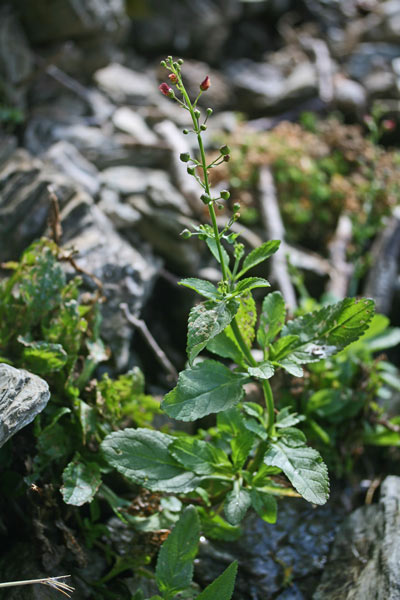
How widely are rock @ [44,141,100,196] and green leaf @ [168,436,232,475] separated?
2.56m

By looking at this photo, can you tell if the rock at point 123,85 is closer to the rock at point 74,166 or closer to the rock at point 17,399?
the rock at point 74,166

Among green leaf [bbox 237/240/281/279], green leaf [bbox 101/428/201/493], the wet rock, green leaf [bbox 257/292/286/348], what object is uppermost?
green leaf [bbox 237/240/281/279]

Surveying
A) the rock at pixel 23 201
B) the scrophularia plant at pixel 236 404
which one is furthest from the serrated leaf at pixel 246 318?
the rock at pixel 23 201

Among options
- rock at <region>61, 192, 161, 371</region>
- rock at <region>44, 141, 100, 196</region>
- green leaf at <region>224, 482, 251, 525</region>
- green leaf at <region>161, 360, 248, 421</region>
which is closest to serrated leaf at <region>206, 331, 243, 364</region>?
green leaf at <region>161, 360, 248, 421</region>

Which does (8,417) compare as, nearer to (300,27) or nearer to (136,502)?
(136,502)

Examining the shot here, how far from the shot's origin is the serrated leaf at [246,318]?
8.32 ft

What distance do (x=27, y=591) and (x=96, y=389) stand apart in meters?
0.98

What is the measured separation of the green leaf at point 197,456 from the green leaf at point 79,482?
384mm

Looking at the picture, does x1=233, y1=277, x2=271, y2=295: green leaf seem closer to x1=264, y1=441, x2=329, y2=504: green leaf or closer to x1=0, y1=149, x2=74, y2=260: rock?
x1=264, y1=441, x2=329, y2=504: green leaf

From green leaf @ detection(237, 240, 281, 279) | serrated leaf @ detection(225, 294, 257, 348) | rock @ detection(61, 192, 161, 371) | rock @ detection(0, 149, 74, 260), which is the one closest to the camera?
green leaf @ detection(237, 240, 281, 279)

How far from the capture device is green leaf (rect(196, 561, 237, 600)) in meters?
2.24

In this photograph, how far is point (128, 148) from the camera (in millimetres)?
5305

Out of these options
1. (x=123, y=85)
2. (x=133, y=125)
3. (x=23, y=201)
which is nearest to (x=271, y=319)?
(x=23, y=201)

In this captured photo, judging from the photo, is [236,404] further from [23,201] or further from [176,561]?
[23,201]
